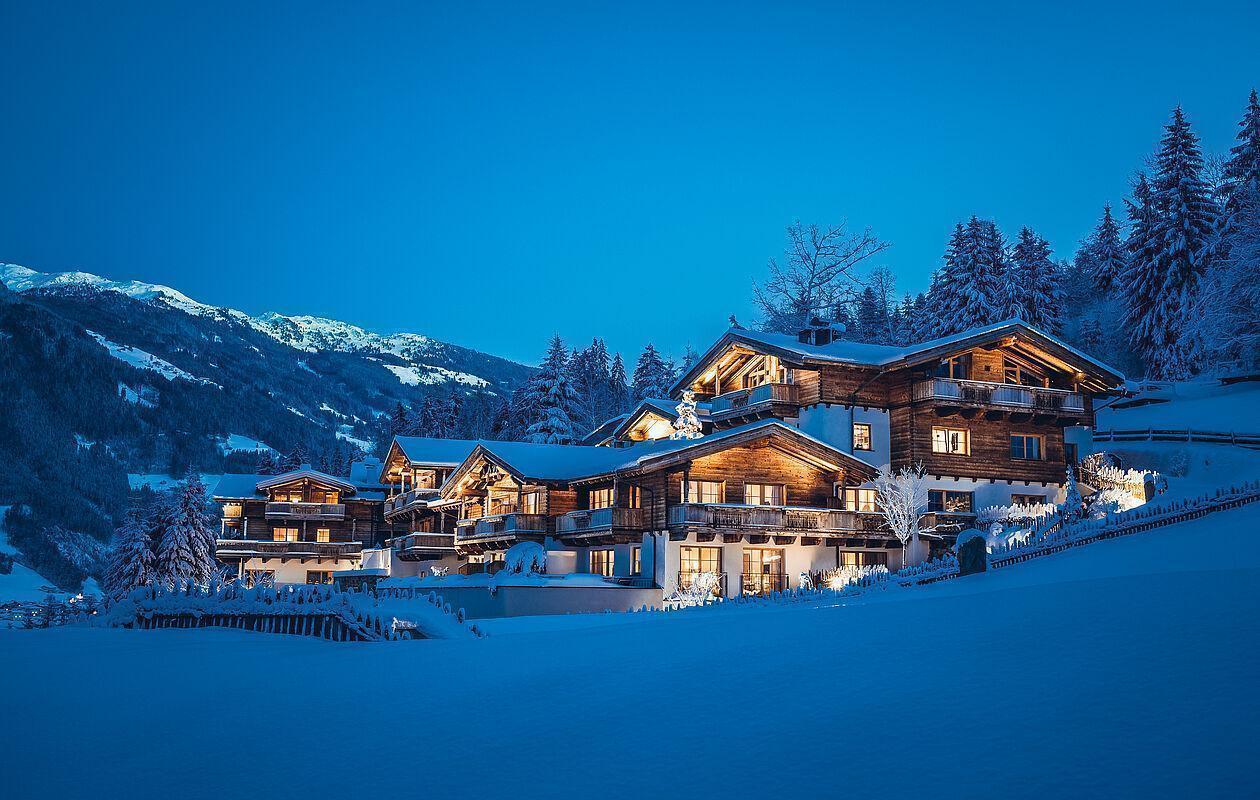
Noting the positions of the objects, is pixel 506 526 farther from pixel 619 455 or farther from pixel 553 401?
pixel 553 401

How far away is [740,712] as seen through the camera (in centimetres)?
1073

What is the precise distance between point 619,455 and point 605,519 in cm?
676

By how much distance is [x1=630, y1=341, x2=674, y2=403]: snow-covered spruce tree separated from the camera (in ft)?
325

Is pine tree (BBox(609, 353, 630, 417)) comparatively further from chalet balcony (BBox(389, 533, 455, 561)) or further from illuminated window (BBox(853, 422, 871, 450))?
illuminated window (BBox(853, 422, 871, 450))

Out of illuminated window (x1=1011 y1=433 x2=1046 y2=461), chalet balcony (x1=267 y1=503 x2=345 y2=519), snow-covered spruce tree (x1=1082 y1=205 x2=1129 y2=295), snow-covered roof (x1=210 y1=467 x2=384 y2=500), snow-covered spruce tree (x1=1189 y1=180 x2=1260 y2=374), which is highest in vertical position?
snow-covered spruce tree (x1=1082 y1=205 x2=1129 y2=295)

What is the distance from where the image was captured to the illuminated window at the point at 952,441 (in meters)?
49.7

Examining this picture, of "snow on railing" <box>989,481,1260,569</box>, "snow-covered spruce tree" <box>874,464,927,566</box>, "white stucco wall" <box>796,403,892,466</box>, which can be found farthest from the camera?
"white stucco wall" <box>796,403,892,466</box>

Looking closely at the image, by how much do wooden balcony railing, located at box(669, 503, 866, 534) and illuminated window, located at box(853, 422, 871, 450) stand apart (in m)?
6.07

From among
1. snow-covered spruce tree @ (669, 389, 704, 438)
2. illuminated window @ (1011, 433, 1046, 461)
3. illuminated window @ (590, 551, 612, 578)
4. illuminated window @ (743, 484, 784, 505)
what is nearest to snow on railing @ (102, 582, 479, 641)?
illuminated window @ (590, 551, 612, 578)

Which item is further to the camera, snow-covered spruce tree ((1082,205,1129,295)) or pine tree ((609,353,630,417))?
pine tree ((609,353,630,417))

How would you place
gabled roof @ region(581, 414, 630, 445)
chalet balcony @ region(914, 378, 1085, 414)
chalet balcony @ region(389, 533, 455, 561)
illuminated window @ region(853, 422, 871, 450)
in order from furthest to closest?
gabled roof @ region(581, 414, 630, 445) → chalet balcony @ region(389, 533, 455, 561) → illuminated window @ region(853, 422, 871, 450) → chalet balcony @ region(914, 378, 1085, 414)

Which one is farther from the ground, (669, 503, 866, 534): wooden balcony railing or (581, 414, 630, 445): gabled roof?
(581, 414, 630, 445): gabled roof

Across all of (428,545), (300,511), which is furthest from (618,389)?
(428,545)

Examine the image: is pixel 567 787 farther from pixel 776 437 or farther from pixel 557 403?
pixel 557 403
